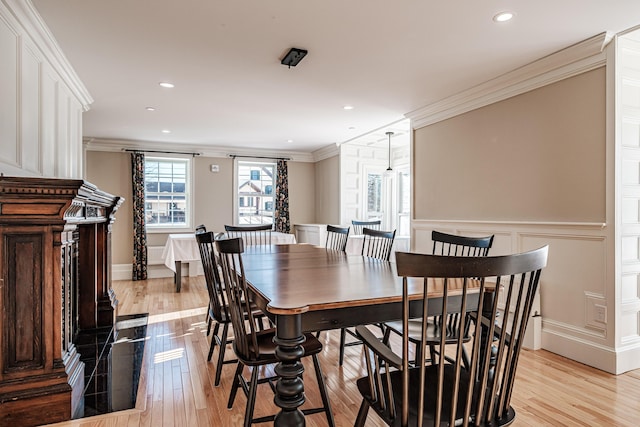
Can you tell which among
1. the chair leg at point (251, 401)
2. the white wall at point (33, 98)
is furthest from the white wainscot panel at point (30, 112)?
the chair leg at point (251, 401)

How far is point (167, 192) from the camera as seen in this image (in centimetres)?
673

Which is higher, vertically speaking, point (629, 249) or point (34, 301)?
point (629, 249)

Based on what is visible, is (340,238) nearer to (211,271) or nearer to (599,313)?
(211,271)

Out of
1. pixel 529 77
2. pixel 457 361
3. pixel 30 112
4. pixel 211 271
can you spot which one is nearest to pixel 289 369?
pixel 457 361

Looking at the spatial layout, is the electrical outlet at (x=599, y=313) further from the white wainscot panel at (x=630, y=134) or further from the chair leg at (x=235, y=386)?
the chair leg at (x=235, y=386)

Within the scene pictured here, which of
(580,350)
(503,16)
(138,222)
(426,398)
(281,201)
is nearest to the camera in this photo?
(426,398)

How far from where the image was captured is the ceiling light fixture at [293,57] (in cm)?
286

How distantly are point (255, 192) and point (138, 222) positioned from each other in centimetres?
218

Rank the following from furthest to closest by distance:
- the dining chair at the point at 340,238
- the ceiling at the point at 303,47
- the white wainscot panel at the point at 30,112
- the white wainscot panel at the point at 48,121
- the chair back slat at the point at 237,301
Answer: the dining chair at the point at 340,238, the white wainscot panel at the point at 48,121, the white wainscot panel at the point at 30,112, the ceiling at the point at 303,47, the chair back slat at the point at 237,301

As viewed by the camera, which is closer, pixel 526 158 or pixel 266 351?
pixel 266 351

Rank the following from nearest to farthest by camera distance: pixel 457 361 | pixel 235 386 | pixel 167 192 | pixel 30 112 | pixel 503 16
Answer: pixel 457 361, pixel 235 386, pixel 503 16, pixel 30 112, pixel 167 192

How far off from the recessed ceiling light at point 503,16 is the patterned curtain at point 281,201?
5254mm

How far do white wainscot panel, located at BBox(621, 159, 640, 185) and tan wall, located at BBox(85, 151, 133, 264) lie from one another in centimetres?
667

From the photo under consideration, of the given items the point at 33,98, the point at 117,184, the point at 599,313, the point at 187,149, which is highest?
the point at 187,149
